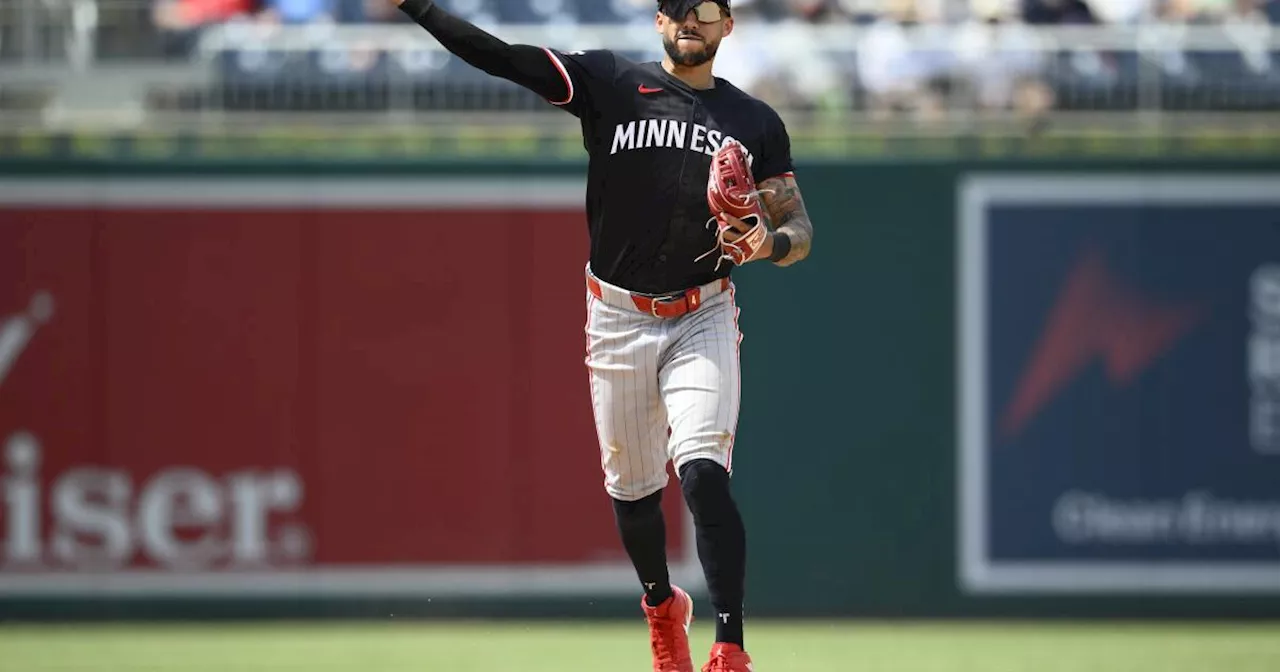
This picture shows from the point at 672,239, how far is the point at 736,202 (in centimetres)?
47

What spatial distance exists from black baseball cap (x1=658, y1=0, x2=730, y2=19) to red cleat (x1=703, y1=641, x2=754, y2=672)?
202 centimetres

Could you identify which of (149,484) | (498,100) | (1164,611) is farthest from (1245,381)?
(149,484)

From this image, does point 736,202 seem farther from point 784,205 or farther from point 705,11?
point 705,11

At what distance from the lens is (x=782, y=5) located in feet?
37.0

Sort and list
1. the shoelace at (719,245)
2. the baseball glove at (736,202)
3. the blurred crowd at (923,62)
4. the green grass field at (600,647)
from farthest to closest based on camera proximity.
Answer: the blurred crowd at (923,62) < the green grass field at (600,647) < the shoelace at (719,245) < the baseball glove at (736,202)

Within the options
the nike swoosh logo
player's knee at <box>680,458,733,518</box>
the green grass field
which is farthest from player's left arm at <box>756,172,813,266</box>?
the nike swoosh logo

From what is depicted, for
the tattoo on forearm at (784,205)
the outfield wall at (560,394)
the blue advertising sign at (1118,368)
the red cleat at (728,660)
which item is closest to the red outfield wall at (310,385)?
the outfield wall at (560,394)

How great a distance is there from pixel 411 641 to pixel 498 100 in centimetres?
299

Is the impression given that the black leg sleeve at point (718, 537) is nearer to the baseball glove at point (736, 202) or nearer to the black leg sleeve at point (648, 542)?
the black leg sleeve at point (648, 542)

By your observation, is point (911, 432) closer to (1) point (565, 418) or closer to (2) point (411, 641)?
(1) point (565, 418)

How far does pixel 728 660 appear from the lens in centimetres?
597

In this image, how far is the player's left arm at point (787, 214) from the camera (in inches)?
242

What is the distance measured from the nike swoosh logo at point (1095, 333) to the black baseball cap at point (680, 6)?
462 cm

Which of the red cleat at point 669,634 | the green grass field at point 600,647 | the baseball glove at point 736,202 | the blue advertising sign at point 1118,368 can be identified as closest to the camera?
the baseball glove at point 736,202
